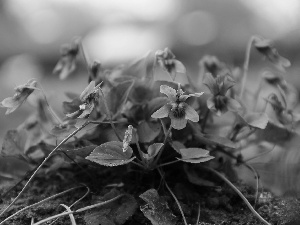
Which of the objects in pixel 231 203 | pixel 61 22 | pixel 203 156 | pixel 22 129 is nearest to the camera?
pixel 203 156

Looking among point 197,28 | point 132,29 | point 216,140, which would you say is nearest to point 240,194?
point 216,140

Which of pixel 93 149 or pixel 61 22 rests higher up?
pixel 93 149

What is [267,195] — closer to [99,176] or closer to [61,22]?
[99,176]

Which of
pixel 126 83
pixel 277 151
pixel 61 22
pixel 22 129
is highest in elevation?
pixel 126 83

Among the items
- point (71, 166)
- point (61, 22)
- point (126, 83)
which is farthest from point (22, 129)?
point (61, 22)

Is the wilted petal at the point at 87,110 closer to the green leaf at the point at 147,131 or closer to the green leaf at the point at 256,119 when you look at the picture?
the green leaf at the point at 147,131

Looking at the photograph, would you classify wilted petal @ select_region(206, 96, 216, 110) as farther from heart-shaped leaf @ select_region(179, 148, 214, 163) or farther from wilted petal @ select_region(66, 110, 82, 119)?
wilted petal @ select_region(66, 110, 82, 119)

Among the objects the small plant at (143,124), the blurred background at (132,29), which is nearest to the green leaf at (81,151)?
the small plant at (143,124)

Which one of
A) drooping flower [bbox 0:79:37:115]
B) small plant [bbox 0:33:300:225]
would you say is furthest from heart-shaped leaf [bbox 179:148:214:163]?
drooping flower [bbox 0:79:37:115]

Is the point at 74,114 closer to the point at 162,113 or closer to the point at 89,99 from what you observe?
the point at 89,99
